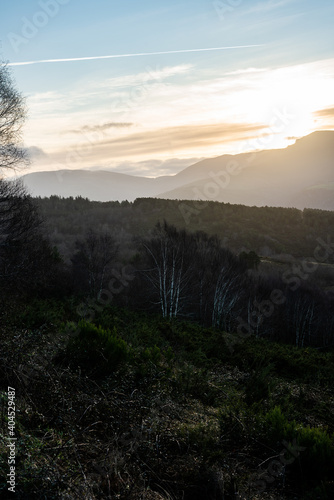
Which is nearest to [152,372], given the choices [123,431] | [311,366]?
[123,431]

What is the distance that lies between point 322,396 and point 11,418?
810 centimetres

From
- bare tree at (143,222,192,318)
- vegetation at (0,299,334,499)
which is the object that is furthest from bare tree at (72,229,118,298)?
vegetation at (0,299,334,499)

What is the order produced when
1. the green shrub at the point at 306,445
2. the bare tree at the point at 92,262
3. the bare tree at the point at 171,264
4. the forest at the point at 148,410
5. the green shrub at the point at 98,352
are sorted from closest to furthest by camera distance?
the forest at the point at 148,410 < the green shrub at the point at 306,445 < the green shrub at the point at 98,352 < the bare tree at the point at 171,264 < the bare tree at the point at 92,262

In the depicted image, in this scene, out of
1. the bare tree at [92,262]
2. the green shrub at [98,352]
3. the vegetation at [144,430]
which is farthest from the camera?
the bare tree at [92,262]

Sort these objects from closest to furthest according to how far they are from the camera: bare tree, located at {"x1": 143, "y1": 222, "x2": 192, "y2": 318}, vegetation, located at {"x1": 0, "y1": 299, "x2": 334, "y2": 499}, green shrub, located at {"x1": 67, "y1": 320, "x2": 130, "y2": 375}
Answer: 1. vegetation, located at {"x1": 0, "y1": 299, "x2": 334, "y2": 499}
2. green shrub, located at {"x1": 67, "y1": 320, "x2": 130, "y2": 375}
3. bare tree, located at {"x1": 143, "y1": 222, "x2": 192, "y2": 318}

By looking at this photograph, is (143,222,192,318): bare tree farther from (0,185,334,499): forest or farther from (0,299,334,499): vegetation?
(0,299,334,499): vegetation

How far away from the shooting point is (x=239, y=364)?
1189cm

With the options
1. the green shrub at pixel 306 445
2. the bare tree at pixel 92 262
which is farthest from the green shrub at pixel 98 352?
the bare tree at pixel 92 262

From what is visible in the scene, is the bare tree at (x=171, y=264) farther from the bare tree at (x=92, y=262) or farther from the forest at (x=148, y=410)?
the forest at (x=148, y=410)

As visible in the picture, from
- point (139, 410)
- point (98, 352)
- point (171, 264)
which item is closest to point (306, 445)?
point (139, 410)

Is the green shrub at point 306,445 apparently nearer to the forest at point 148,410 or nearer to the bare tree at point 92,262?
the forest at point 148,410

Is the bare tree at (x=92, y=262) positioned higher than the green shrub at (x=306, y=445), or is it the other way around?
the bare tree at (x=92, y=262)

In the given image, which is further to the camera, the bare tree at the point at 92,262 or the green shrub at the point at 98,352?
the bare tree at the point at 92,262

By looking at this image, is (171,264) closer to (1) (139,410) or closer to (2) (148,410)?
(2) (148,410)
